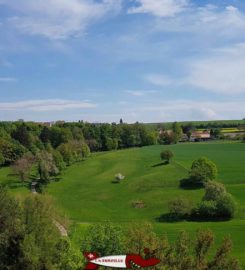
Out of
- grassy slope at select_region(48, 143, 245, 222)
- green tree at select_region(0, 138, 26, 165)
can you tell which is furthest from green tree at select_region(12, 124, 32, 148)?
grassy slope at select_region(48, 143, 245, 222)

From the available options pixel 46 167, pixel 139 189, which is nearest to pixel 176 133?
pixel 46 167

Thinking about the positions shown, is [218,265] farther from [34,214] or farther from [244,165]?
[244,165]

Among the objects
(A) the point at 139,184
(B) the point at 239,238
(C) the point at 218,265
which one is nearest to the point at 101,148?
(A) the point at 139,184

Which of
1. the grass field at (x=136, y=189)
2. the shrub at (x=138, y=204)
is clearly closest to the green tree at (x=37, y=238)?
the grass field at (x=136, y=189)

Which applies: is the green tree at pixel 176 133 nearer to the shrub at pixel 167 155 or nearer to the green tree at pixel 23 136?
the green tree at pixel 23 136

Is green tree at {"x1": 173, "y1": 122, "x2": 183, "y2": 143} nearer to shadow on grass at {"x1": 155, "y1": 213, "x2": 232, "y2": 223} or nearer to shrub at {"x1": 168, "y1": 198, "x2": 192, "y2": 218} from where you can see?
shrub at {"x1": 168, "y1": 198, "x2": 192, "y2": 218}

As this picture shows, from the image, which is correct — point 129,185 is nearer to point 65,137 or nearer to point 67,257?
point 65,137
